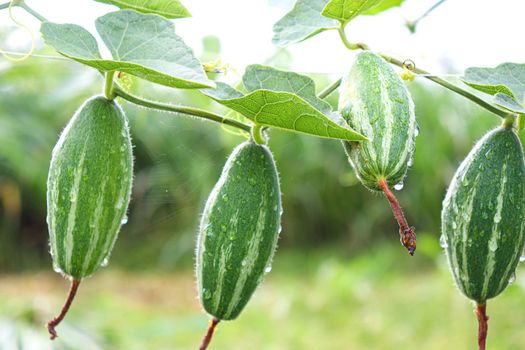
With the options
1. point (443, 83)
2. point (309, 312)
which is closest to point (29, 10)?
point (443, 83)

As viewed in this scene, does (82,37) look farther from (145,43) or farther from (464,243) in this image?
(464,243)

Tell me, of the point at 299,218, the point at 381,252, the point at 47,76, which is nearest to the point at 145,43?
the point at 381,252

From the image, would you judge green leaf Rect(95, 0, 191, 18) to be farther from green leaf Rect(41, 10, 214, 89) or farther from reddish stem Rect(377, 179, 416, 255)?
reddish stem Rect(377, 179, 416, 255)

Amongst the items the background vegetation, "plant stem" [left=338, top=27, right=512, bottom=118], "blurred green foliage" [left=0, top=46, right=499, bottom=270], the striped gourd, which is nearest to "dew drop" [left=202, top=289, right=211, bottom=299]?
the striped gourd

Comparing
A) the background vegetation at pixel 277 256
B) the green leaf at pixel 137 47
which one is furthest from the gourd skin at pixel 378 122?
the background vegetation at pixel 277 256

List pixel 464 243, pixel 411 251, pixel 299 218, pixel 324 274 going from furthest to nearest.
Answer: pixel 299 218, pixel 324 274, pixel 464 243, pixel 411 251

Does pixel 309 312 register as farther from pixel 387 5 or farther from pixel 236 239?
pixel 236 239

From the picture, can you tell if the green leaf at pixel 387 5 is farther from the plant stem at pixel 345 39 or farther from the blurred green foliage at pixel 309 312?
the blurred green foliage at pixel 309 312
